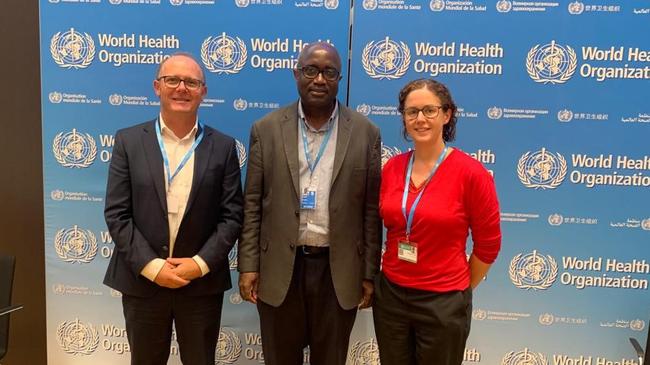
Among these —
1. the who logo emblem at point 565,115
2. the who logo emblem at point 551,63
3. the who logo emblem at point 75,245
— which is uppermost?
the who logo emblem at point 551,63

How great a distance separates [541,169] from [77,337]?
299 centimetres

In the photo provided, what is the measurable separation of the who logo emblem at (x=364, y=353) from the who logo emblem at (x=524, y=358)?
29.9 inches

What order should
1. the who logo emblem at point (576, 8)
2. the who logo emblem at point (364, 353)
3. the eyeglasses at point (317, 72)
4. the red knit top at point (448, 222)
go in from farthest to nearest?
the who logo emblem at point (364, 353), the who logo emblem at point (576, 8), the eyeglasses at point (317, 72), the red knit top at point (448, 222)

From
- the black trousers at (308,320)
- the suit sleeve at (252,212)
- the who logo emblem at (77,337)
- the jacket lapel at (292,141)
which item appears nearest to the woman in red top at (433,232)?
the black trousers at (308,320)

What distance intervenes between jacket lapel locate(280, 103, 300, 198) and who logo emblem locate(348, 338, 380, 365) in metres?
1.34

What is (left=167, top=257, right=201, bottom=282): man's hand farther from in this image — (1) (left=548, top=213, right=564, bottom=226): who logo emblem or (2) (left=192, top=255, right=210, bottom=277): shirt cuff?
(1) (left=548, top=213, right=564, bottom=226): who logo emblem

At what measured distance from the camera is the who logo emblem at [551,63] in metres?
2.57

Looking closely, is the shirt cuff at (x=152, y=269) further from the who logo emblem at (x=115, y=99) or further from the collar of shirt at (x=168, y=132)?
the who logo emblem at (x=115, y=99)

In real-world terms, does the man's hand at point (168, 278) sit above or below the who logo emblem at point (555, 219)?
below

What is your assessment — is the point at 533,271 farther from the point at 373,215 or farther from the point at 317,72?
the point at 317,72

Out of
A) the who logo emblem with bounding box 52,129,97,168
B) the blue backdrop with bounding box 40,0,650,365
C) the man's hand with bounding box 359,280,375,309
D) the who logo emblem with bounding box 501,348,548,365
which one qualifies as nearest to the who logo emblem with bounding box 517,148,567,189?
the blue backdrop with bounding box 40,0,650,365

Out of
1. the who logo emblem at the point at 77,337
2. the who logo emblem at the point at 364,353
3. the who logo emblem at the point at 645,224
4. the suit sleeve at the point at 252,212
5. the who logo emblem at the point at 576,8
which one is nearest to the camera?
the suit sleeve at the point at 252,212

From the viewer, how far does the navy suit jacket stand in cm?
198

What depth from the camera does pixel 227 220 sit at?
2078mm
